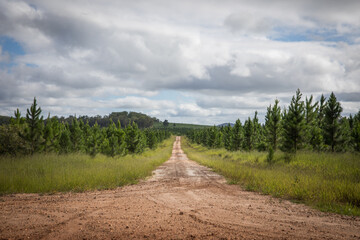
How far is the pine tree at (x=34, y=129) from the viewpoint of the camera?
20.3 m

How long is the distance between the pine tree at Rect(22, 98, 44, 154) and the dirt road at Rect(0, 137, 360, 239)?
1519cm

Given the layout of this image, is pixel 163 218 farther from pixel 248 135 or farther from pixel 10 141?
pixel 248 135

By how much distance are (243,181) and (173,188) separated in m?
4.28

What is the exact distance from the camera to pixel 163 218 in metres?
5.43

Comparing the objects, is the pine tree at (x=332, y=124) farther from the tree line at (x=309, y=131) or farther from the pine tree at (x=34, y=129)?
the pine tree at (x=34, y=129)

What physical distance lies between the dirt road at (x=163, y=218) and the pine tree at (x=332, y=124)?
70.9 feet

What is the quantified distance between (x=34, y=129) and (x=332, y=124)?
109 feet

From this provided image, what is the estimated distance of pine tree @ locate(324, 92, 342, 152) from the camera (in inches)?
941

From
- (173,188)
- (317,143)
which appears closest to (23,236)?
(173,188)

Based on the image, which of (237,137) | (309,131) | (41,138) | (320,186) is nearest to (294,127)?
(309,131)

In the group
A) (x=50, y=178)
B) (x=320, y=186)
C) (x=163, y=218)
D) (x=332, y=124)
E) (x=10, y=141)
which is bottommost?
(x=50, y=178)

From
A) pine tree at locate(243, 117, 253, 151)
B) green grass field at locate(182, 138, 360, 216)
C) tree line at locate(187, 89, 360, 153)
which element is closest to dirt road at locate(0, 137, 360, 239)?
green grass field at locate(182, 138, 360, 216)

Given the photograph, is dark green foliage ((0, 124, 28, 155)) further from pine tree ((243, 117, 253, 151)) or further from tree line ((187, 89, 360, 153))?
pine tree ((243, 117, 253, 151))

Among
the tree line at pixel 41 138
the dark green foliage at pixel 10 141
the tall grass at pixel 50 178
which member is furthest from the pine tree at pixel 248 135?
the dark green foliage at pixel 10 141
